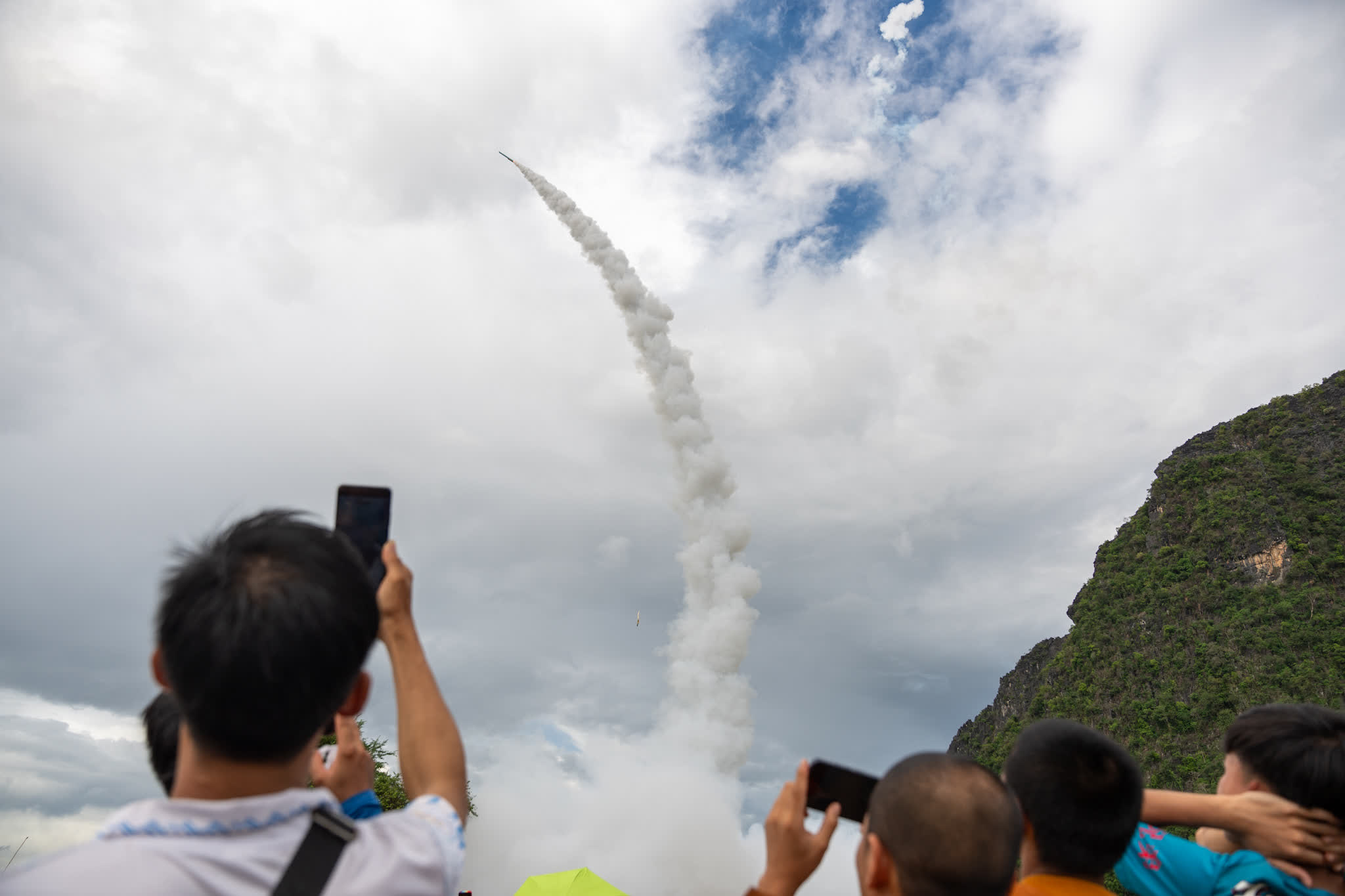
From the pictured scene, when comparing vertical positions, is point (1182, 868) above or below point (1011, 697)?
below

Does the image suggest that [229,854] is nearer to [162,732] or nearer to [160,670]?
[160,670]

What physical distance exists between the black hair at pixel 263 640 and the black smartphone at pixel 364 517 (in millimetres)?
721

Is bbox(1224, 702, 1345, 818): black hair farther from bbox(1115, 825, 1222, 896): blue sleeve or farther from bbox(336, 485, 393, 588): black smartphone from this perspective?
bbox(336, 485, 393, 588): black smartphone

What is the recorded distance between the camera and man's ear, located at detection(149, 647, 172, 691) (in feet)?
6.67

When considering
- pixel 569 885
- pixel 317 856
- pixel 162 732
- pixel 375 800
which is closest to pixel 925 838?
pixel 317 856

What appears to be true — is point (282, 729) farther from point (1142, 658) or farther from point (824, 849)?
point (1142, 658)

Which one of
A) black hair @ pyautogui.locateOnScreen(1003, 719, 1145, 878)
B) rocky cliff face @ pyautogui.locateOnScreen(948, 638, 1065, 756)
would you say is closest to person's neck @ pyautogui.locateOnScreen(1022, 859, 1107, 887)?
black hair @ pyautogui.locateOnScreen(1003, 719, 1145, 878)

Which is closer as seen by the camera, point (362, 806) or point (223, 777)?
point (223, 777)

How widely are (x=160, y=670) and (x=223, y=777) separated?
0.36 m

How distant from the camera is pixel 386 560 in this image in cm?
268

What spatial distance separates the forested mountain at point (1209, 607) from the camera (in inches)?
2368

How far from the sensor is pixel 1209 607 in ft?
231

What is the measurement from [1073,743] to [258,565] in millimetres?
2924

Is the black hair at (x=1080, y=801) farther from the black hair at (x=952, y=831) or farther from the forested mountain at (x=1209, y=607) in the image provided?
the forested mountain at (x=1209, y=607)
